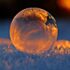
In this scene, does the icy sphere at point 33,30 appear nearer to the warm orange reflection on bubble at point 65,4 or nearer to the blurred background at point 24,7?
the blurred background at point 24,7

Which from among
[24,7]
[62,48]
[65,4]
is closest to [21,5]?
[24,7]

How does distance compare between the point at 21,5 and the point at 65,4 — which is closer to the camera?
the point at 21,5

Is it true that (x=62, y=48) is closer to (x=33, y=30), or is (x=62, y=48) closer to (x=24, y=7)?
(x=33, y=30)

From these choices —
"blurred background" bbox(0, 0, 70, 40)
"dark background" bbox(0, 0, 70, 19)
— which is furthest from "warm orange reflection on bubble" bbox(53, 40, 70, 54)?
"dark background" bbox(0, 0, 70, 19)

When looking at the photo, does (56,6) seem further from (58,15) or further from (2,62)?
(2,62)

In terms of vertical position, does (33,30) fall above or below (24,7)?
above

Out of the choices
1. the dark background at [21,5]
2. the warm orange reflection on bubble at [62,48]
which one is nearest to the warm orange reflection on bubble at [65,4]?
the dark background at [21,5]

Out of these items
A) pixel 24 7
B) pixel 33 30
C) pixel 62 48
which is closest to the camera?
pixel 33 30

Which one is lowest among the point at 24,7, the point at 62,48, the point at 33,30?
the point at 62,48

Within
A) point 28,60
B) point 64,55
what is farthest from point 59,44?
point 28,60
